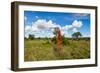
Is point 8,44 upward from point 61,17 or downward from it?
downward

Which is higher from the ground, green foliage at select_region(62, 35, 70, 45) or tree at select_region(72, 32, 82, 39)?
tree at select_region(72, 32, 82, 39)

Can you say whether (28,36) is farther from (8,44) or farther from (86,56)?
(86,56)

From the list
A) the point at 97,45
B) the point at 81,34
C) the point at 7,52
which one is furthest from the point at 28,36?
the point at 97,45

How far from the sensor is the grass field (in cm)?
202

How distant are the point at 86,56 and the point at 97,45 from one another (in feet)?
0.54

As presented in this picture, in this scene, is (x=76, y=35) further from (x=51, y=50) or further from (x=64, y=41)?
(x=51, y=50)


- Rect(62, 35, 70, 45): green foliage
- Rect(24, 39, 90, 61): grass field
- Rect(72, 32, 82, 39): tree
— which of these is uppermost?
Rect(72, 32, 82, 39): tree

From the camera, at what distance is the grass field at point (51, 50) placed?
2018mm

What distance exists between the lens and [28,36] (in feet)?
6.58

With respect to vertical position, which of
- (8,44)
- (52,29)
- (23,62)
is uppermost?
(52,29)

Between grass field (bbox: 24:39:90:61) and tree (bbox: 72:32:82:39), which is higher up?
tree (bbox: 72:32:82:39)

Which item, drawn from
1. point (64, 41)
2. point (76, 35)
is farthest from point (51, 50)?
point (76, 35)

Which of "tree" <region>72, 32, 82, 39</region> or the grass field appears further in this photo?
"tree" <region>72, 32, 82, 39</region>

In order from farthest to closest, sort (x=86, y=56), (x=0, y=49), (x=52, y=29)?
1. (x=86, y=56)
2. (x=52, y=29)
3. (x=0, y=49)
